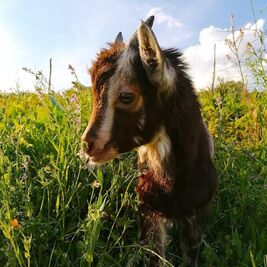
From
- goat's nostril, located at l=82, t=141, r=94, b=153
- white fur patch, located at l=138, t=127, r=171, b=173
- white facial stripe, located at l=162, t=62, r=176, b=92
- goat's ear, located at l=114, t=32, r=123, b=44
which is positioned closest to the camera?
goat's nostril, located at l=82, t=141, r=94, b=153

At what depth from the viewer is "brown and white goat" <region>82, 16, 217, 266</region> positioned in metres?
2.94

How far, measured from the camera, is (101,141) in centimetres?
292

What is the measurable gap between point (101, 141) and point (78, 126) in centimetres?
38

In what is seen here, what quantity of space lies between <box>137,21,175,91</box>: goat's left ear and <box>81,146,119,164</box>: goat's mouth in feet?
1.64

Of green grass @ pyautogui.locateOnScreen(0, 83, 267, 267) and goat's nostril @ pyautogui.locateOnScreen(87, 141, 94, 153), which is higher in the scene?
goat's nostril @ pyautogui.locateOnScreen(87, 141, 94, 153)

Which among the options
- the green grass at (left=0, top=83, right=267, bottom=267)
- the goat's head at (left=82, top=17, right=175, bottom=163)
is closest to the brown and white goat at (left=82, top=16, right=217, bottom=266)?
the goat's head at (left=82, top=17, right=175, bottom=163)

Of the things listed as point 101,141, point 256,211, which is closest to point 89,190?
point 101,141

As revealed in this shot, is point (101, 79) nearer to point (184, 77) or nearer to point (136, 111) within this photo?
point (136, 111)

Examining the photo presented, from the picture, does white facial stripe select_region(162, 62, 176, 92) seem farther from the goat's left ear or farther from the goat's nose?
the goat's nose

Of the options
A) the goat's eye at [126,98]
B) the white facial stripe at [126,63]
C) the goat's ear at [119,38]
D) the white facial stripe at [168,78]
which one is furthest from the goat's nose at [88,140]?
the goat's ear at [119,38]

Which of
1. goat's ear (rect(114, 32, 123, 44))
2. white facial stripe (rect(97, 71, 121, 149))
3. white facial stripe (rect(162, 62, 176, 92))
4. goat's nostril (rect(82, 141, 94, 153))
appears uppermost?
goat's ear (rect(114, 32, 123, 44))

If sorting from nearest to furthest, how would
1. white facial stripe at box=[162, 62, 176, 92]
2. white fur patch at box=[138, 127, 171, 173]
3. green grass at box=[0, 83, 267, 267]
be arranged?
green grass at box=[0, 83, 267, 267] → white facial stripe at box=[162, 62, 176, 92] → white fur patch at box=[138, 127, 171, 173]

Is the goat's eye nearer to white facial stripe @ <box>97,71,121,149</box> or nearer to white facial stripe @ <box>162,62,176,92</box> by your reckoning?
white facial stripe @ <box>97,71,121,149</box>

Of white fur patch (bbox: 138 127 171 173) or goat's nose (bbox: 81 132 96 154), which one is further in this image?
white fur patch (bbox: 138 127 171 173)
